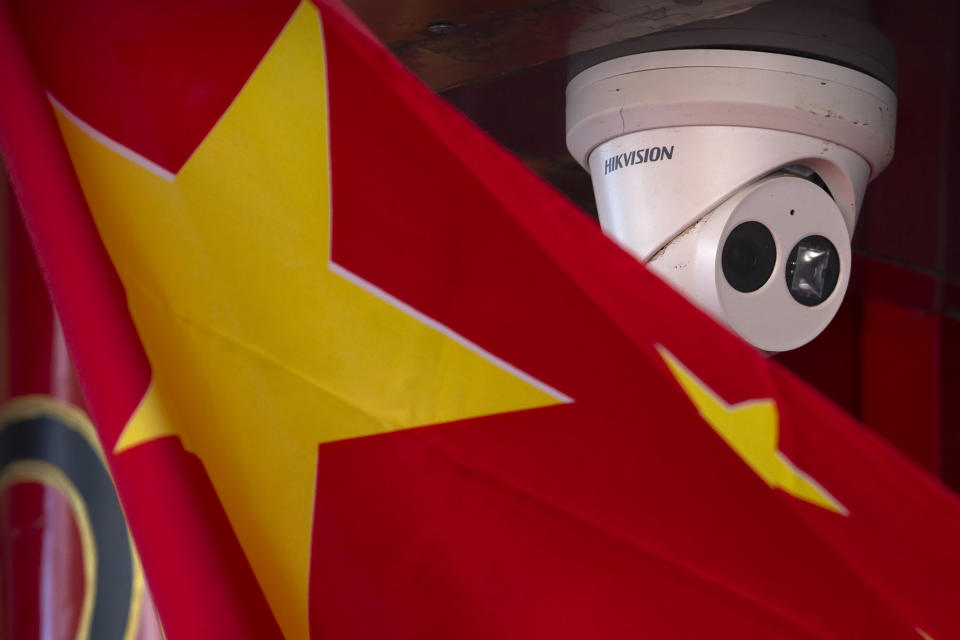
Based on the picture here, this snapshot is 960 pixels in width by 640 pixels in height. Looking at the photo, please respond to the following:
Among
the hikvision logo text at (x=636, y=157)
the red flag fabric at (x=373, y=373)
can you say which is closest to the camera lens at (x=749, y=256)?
the hikvision logo text at (x=636, y=157)

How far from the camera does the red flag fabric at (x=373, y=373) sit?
0.71 metres

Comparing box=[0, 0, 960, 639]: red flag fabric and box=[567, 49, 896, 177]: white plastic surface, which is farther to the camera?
box=[567, 49, 896, 177]: white plastic surface

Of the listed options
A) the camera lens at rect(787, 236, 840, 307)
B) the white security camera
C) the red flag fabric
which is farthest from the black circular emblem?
the camera lens at rect(787, 236, 840, 307)

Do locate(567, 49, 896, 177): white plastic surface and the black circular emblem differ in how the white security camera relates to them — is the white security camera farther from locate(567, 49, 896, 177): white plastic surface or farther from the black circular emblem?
the black circular emblem

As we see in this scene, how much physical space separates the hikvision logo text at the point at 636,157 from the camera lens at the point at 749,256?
0.12 meters

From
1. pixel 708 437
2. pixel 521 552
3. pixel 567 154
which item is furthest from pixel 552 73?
pixel 521 552

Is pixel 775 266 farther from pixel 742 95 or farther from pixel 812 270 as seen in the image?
pixel 742 95

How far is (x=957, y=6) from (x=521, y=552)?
0.88m

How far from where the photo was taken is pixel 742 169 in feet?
4.29

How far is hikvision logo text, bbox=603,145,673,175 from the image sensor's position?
1335 millimetres

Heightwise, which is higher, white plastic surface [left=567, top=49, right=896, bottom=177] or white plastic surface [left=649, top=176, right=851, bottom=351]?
white plastic surface [left=567, top=49, right=896, bottom=177]

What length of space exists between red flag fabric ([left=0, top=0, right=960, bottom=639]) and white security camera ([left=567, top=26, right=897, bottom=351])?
0.33 metres

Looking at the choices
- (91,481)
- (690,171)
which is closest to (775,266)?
(690,171)

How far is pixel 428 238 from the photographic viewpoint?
860 mm
